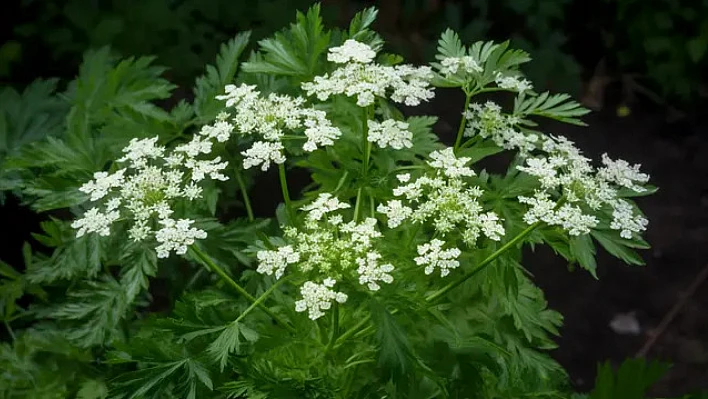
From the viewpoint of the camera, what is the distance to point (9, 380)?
7.03 ft

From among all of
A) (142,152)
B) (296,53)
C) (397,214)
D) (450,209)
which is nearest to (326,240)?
(397,214)

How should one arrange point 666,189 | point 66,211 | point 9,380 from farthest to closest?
point 666,189
point 66,211
point 9,380

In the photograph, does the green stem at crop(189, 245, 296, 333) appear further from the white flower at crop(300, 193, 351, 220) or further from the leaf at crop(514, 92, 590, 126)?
the leaf at crop(514, 92, 590, 126)

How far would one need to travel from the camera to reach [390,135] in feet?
5.97

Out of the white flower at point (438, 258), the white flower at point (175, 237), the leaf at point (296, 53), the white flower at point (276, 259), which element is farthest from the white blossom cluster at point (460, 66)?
the white flower at point (175, 237)

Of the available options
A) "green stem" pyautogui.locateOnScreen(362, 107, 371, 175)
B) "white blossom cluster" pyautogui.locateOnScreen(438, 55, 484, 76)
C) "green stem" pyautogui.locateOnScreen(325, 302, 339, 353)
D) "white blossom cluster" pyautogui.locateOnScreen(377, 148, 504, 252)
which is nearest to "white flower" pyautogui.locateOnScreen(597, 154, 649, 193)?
"white blossom cluster" pyautogui.locateOnScreen(377, 148, 504, 252)

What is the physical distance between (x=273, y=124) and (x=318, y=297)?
1.49 ft

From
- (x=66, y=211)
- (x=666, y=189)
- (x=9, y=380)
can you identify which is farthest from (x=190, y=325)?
(x=666, y=189)

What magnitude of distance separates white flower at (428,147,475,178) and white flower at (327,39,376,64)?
0.29 m

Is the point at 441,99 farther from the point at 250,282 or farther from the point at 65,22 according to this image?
the point at 250,282

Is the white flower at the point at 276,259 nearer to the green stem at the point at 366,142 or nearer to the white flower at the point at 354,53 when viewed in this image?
the green stem at the point at 366,142

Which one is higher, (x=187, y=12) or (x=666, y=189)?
(x=187, y=12)

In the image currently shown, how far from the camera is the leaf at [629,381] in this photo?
61.1 inches

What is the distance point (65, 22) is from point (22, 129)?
118cm
